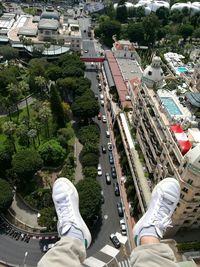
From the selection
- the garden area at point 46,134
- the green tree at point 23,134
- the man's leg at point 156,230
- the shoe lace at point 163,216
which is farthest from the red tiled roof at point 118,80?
the shoe lace at point 163,216

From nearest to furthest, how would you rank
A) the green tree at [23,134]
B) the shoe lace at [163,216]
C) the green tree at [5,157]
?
the shoe lace at [163,216]
the green tree at [5,157]
the green tree at [23,134]

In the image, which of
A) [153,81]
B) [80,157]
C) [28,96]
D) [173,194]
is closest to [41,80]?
[28,96]

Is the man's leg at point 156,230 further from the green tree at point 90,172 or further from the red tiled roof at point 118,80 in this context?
the red tiled roof at point 118,80

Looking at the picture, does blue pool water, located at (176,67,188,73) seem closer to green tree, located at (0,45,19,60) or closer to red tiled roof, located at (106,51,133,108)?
red tiled roof, located at (106,51,133,108)

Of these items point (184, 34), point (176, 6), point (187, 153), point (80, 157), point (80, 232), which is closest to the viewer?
point (80, 232)

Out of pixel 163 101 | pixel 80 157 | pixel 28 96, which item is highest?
pixel 163 101

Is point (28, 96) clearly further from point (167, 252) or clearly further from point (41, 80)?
point (167, 252)
